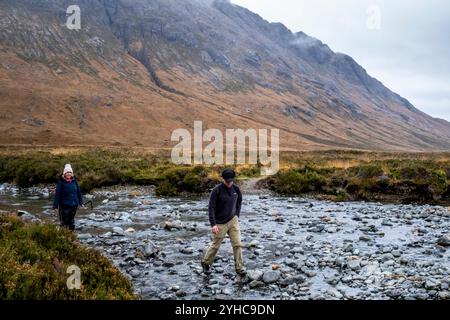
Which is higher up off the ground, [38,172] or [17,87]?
[17,87]

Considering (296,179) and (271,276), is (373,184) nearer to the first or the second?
(296,179)

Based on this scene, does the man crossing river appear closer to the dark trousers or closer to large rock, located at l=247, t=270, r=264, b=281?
large rock, located at l=247, t=270, r=264, b=281

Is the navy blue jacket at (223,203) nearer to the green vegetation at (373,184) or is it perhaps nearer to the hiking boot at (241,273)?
the hiking boot at (241,273)

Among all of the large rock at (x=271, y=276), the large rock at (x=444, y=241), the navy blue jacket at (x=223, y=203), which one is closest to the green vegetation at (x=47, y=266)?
the navy blue jacket at (x=223, y=203)

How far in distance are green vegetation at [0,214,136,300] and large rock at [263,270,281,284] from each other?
320 centimetres

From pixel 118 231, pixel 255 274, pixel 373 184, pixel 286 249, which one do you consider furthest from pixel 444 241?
pixel 373 184

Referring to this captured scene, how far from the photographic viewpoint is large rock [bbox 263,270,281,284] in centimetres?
1049

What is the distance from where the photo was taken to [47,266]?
28.0ft

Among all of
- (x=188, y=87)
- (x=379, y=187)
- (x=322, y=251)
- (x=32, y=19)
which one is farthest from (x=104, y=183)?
(x=32, y=19)

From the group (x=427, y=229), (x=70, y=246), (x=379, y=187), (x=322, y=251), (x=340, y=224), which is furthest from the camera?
(x=379, y=187)

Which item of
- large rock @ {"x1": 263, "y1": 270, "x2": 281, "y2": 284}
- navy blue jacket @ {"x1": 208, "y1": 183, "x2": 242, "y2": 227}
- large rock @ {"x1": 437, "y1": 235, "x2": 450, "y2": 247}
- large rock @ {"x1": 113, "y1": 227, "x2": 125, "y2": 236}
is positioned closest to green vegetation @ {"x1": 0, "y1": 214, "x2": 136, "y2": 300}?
navy blue jacket @ {"x1": 208, "y1": 183, "x2": 242, "y2": 227}

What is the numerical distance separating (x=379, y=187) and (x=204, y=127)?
Result: 118m

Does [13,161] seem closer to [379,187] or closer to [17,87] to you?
[379,187]

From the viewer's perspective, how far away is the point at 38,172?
1326 inches
